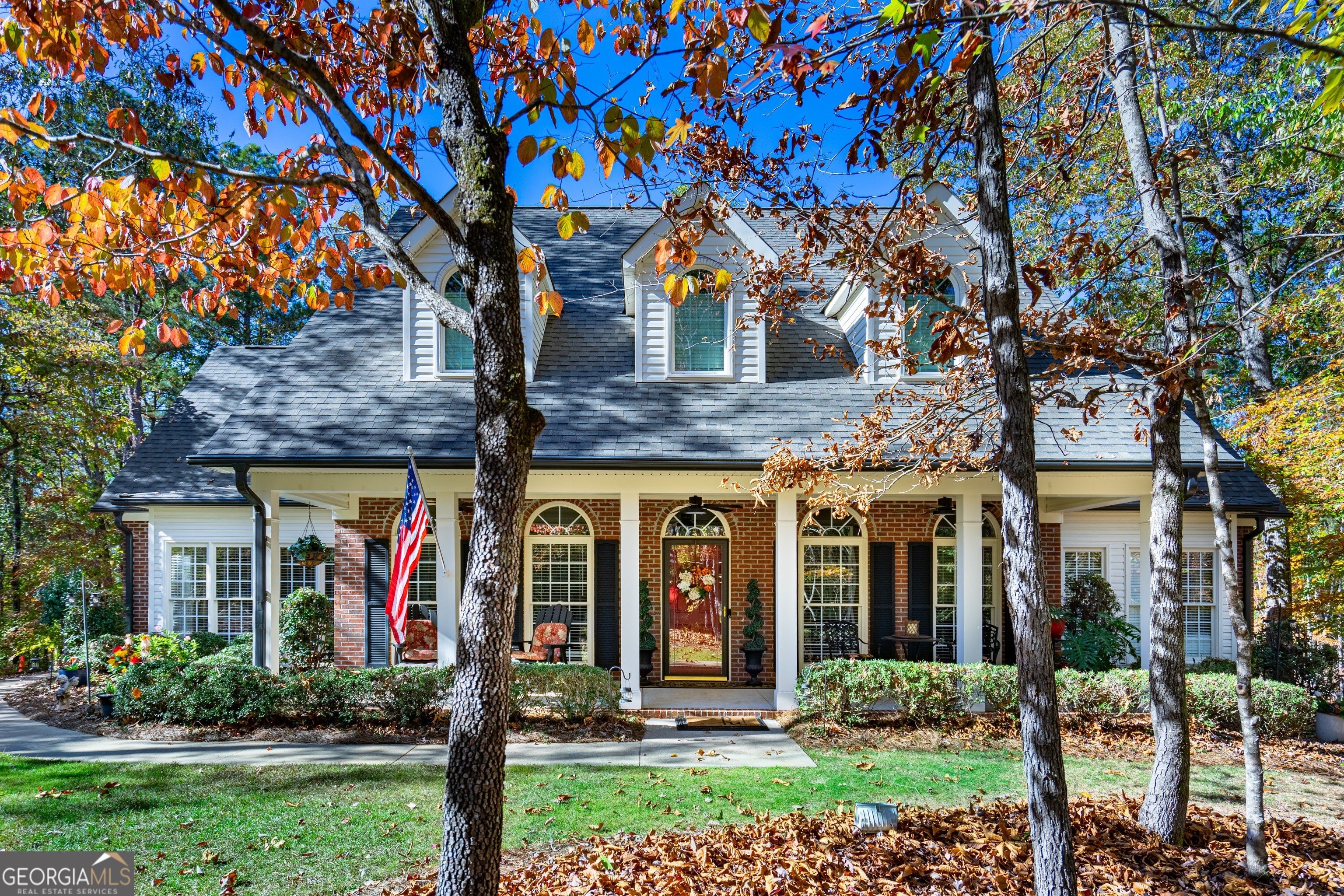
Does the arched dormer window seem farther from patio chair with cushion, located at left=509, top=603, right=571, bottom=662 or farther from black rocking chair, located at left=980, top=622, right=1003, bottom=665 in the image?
black rocking chair, located at left=980, top=622, right=1003, bottom=665

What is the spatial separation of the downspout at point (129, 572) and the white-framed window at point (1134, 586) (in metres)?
18.4

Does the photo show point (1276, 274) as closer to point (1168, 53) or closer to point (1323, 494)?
point (1323, 494)

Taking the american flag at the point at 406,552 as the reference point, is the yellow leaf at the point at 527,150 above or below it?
above

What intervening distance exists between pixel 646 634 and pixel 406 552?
6.69m

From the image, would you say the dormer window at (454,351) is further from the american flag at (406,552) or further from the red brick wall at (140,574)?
the red brick wall at (140,574)

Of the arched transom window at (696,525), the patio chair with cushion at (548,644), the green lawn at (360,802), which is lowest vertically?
the green lawn at (360,802)

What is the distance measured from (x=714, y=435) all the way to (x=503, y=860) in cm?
620

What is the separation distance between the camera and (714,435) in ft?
34.0

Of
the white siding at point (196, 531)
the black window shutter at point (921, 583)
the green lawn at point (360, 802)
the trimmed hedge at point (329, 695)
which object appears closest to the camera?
the green lawn at point (360, 802)

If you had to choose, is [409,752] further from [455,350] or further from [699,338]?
[699,338]

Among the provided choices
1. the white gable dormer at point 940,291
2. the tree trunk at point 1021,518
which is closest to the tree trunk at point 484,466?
the tree trunk at point 1021,518

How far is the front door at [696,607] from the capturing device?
12.5 m

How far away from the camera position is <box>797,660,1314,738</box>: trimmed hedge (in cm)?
950

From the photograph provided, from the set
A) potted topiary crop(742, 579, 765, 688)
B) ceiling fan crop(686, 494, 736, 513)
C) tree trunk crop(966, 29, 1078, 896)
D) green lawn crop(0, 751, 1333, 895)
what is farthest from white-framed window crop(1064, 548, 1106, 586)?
tree trunk crop(966, 29, 1078, 896)
